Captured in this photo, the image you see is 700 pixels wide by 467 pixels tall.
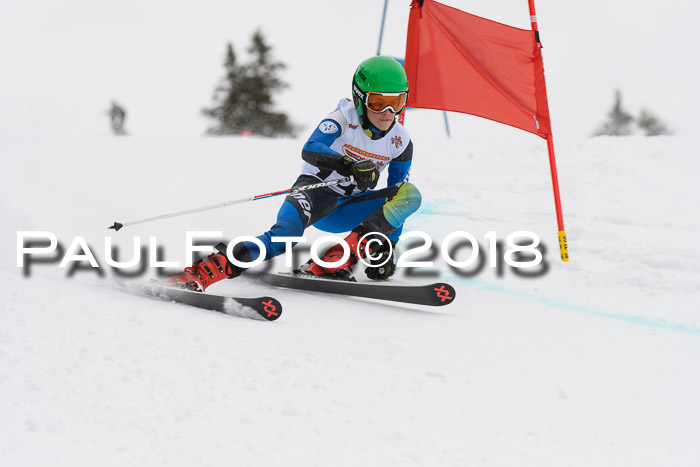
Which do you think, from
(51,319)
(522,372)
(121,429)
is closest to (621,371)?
(522,372)

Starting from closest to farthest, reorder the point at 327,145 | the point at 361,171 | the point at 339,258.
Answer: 1. the point at 361,171
2. the point at 327,145
3. the point at 339,258

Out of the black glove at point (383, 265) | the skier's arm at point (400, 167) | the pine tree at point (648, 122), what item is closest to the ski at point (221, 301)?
the black glove at point (383, 265)

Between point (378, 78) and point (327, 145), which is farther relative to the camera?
point (327, 145)

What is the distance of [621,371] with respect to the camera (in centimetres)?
237

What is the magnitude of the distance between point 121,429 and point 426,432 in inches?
30.7

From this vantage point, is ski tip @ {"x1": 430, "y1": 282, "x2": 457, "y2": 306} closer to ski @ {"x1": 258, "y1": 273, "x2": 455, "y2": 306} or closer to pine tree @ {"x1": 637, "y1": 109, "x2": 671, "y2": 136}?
ski @ {"x1": 258, "y1": 273, "x2": 455, "y2": 306}

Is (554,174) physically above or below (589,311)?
above

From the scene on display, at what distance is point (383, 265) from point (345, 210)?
1.52 feet

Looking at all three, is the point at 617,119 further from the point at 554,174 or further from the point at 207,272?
the point at 207,272

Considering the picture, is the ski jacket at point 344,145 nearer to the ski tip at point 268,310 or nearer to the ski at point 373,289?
the ski at point 373,289

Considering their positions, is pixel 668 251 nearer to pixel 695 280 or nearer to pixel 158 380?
pixel 695 280

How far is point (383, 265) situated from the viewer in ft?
13.5

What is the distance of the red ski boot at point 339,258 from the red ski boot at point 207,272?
761mm

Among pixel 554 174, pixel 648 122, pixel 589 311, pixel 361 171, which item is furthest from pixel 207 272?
pixel 648 122
